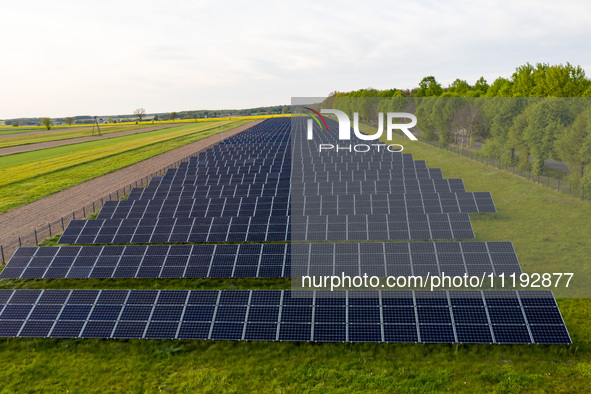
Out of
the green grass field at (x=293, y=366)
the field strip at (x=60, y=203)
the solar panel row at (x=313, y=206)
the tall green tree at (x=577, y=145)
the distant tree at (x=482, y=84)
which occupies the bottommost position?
the green grass field at (x=293, y=366)

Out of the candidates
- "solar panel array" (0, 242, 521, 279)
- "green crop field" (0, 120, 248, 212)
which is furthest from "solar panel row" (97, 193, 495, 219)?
"green crop field" (0, 120, 248, 212)

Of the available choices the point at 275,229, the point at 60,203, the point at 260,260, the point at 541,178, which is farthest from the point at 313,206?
the point at 541,178

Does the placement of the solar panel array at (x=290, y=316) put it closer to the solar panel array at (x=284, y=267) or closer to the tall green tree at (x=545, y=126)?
the solar panel array at (x=284, y=267)

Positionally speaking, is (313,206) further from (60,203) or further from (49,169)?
(49,169)

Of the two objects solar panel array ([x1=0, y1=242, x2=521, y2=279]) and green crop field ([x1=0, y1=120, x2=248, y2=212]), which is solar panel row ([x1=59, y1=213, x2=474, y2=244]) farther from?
green crop field ([x1=0, y1=120, x2=248, y2=212])

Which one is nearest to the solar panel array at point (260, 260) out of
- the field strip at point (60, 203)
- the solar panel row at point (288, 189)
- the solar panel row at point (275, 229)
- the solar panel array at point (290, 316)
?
the solar panel row at point (275, 229)

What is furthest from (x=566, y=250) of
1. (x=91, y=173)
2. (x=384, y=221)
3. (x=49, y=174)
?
(x=49, y=174)
